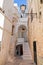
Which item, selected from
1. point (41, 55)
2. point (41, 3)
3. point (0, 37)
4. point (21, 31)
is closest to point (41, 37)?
point (41, 55)

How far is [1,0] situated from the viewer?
758 cm

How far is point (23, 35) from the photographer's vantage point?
18.9 metres

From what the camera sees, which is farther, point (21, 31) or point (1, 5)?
point (21, 31)

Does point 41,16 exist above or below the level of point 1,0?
below

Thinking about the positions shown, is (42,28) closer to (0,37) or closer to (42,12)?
(42,12)

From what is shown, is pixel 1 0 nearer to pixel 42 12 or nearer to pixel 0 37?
pixel 0 37

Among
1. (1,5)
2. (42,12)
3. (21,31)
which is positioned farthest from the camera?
(21,31)

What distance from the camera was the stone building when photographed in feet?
20.6

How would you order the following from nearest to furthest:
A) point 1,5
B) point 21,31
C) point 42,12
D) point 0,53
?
point 42,12, point 0,53, point 1,5, point 21,31

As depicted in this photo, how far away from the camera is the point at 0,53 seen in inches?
260

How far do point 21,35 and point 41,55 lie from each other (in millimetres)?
12866

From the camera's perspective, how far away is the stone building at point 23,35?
627 centimetres

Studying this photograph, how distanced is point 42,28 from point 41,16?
2.39ft

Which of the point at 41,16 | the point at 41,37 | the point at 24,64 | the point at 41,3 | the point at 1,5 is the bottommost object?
the point at 24,64
